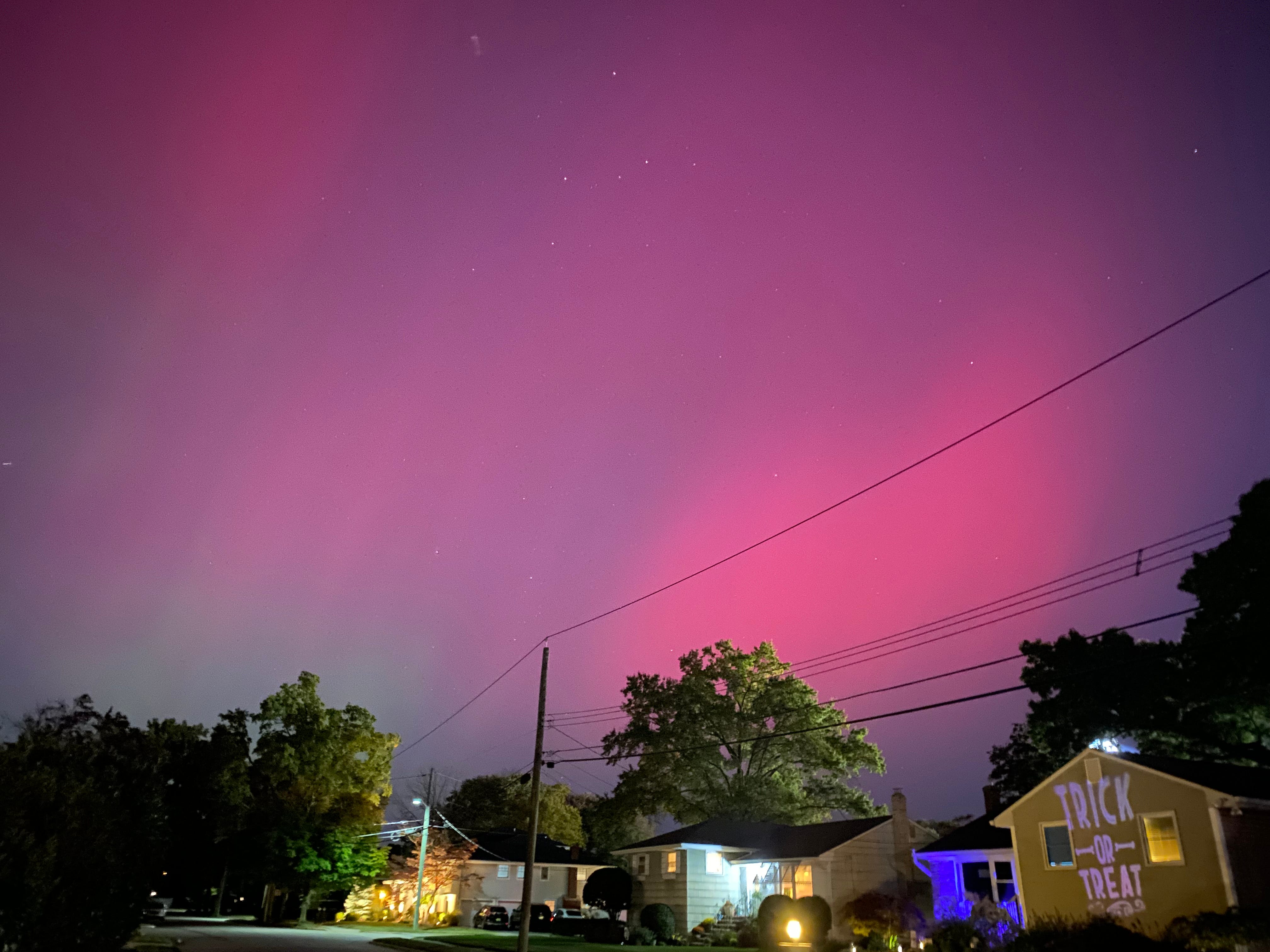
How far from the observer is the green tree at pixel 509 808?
79.8 m

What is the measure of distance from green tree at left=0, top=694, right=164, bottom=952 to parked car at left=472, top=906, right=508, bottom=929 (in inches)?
1193

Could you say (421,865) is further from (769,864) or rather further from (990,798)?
(990,798)

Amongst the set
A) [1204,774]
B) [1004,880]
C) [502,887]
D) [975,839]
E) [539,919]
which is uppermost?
[1204,774]

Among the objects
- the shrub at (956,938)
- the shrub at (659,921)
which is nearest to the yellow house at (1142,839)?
the shrub at (956,938)

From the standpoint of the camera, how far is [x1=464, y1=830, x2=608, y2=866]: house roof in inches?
2335

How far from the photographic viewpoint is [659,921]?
40.7m

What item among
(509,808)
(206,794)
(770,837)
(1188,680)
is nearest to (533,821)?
(770,837)

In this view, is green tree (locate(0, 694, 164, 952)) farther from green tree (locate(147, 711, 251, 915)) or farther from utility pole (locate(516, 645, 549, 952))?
green tree (locate(147, 711, 251, 915))

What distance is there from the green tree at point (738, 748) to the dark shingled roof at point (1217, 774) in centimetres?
3298

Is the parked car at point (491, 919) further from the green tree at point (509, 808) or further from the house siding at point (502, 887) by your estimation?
the green tree at point (509, 808)

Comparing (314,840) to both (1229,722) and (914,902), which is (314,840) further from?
(1229,722)

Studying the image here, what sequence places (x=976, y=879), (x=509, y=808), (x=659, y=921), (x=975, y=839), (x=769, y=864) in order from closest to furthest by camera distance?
(x=975, y=839) → (x=976, y=879) → (x=659, y=921) → (x=769, y=864) → (x=509, y=808)

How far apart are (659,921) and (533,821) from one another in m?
15.8

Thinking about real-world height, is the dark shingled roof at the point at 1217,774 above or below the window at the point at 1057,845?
above
